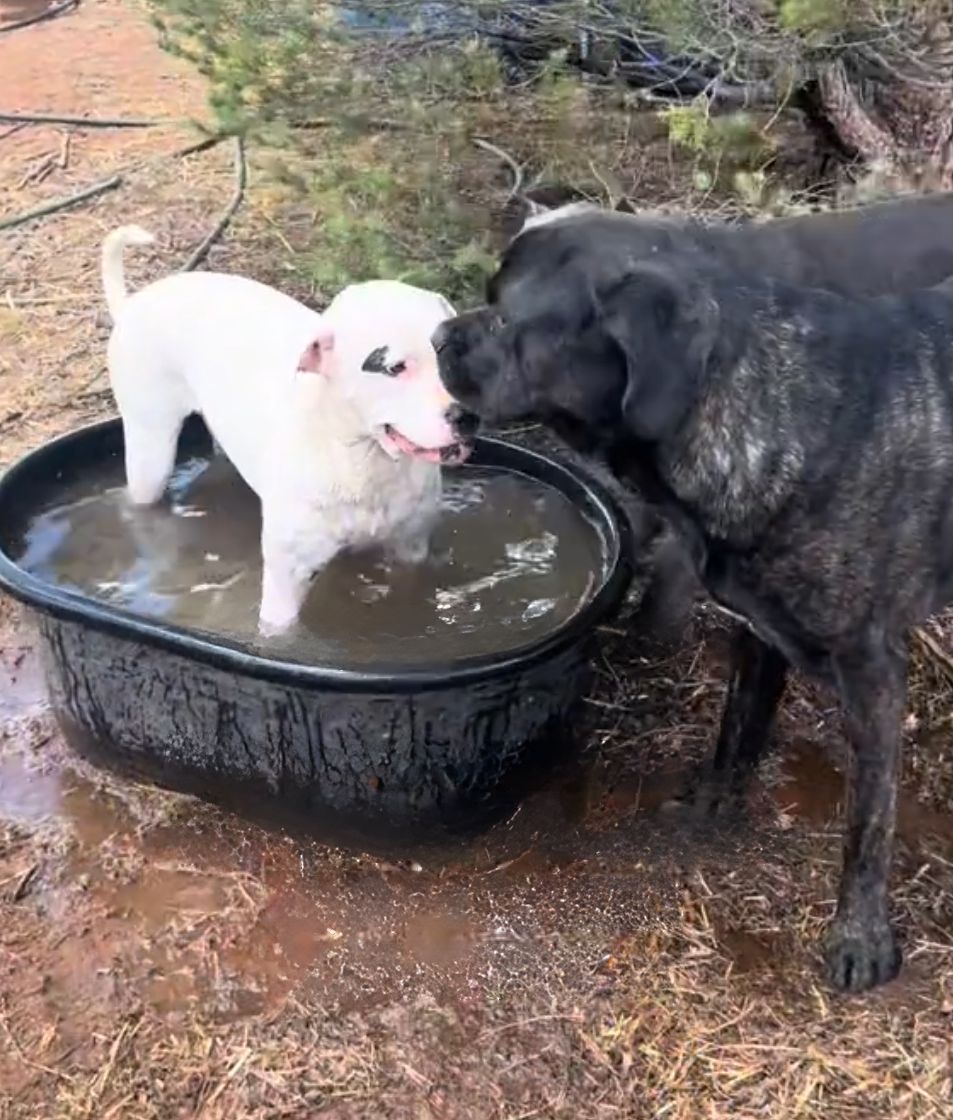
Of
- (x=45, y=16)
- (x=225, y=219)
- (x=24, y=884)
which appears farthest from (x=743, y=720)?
(x=45, y=16)

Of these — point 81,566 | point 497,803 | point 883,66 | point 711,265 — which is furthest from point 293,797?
point 883,66

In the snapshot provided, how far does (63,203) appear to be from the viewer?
7152mm

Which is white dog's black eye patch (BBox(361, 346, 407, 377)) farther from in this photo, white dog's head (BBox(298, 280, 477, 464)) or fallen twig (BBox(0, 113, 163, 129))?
fallen twig (BBox(0, 113, 163, 129))

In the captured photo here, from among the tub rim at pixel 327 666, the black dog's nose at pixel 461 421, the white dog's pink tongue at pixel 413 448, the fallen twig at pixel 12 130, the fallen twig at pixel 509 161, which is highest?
the black dog's nose at pixel 461 421

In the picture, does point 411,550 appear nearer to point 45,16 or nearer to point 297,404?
point 297,404

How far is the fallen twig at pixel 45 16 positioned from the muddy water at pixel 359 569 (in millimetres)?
7244

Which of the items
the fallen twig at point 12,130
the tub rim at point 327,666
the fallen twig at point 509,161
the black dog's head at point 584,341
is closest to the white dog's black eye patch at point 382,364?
the black dog's head at point 584,341

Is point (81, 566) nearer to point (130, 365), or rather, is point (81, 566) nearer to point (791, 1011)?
point (130, 365)

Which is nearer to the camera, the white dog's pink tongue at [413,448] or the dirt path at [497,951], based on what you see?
the dirt path at [497,951]

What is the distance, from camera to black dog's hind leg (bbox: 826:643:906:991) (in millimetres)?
2971

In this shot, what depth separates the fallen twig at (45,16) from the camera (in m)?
10.2

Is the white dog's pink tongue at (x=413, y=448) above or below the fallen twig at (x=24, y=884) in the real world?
above

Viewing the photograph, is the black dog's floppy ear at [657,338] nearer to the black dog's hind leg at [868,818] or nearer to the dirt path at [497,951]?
the black dog's hind leg at [868,818]

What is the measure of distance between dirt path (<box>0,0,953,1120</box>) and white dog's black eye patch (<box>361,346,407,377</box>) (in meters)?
1.24
